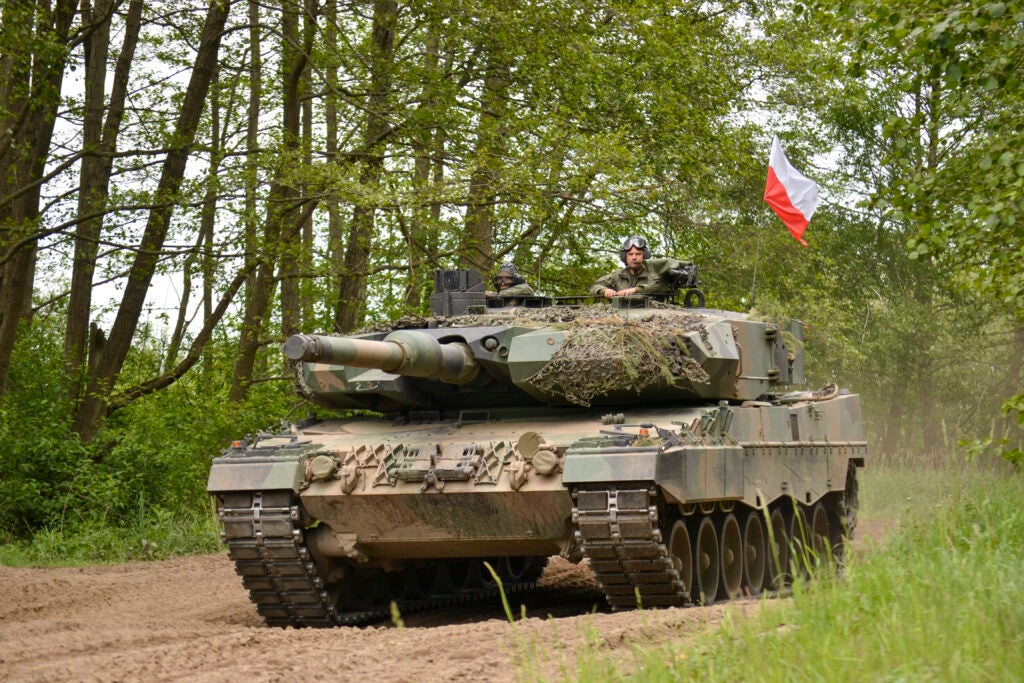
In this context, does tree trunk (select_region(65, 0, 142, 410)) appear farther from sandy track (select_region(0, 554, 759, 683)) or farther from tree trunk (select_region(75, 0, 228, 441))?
sandy track (select_region(0, 554, 759, 683))

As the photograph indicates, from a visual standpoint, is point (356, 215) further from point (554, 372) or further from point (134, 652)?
point (134, 652)

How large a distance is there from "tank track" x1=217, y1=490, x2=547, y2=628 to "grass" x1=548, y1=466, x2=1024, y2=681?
4.15m

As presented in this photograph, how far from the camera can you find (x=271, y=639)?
9.41 m

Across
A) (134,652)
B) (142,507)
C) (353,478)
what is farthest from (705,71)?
(134,652)

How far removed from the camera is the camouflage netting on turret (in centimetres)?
1079

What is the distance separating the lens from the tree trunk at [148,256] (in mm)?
18641

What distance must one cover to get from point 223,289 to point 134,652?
14301 mm

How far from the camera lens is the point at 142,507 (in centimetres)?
1773

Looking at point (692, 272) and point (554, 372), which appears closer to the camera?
point (554, 372)

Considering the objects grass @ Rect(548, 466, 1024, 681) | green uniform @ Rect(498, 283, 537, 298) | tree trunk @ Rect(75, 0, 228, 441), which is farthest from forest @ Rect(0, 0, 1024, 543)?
grass @ Rect(548, 466, 1024, 681)

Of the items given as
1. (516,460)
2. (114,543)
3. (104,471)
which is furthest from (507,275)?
(104,471)

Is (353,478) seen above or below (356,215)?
below

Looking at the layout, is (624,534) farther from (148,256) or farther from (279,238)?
(148,256)

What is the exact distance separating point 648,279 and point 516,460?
3322mm
